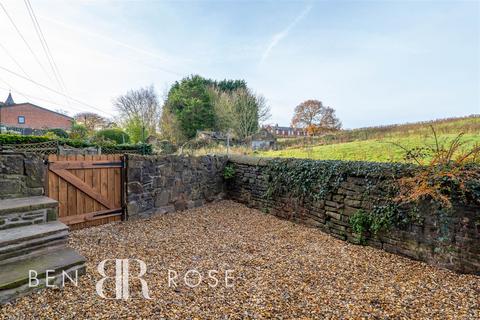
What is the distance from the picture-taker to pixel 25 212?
8.70 ft

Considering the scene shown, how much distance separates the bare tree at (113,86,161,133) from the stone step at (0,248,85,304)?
60.6 feet

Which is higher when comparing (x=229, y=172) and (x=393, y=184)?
(x=393, y=184)

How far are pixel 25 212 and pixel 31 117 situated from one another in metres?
33.4

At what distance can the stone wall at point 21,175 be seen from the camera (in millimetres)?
2961

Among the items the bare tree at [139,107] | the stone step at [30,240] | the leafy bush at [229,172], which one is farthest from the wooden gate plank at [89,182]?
the bare tree at [139,107]

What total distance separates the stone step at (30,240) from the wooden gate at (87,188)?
3.71ft

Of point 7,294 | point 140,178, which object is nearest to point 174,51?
point 140,178

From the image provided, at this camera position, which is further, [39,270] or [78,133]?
[78,133]

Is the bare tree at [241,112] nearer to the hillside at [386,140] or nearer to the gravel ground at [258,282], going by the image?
the hillside at [386,140]

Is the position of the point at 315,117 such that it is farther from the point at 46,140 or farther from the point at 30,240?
the point at 30,240

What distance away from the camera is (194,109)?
1980cm

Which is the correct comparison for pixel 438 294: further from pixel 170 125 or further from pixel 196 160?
pixel 170 125

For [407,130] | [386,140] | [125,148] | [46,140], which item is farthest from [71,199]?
[407,130]

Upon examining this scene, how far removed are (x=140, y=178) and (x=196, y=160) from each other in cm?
145
